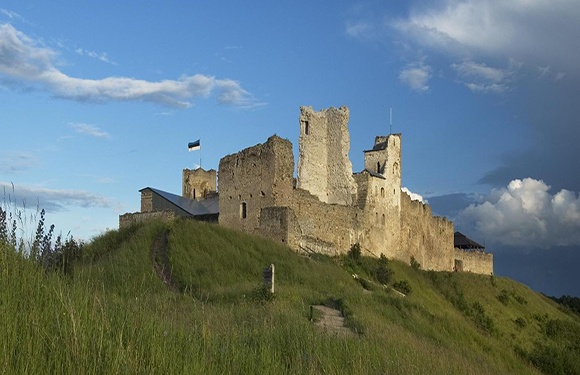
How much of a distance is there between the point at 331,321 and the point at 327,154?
22.2m

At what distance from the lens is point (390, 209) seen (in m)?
37.8

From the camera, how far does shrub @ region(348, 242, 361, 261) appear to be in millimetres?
31828

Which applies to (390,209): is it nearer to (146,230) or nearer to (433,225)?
(433,225)

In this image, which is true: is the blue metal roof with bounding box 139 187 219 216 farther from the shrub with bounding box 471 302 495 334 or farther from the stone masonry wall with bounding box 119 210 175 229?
the shrub with bounding box 471 302 495 334

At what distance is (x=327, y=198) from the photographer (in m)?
36.3

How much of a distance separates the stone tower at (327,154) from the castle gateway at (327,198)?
57mm

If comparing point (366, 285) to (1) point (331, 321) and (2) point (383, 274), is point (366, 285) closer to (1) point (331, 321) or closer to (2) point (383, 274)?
(2) point (383, 274)

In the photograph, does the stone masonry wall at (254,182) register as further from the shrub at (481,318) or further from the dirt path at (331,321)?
the dirt path at (331,321)

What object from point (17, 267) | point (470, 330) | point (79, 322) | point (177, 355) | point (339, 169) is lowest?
point (470, 330)

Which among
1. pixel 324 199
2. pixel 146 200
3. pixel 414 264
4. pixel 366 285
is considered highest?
pixel 324 199

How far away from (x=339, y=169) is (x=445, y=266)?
57.7 feet

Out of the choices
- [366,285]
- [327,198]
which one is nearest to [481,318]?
[366,285]

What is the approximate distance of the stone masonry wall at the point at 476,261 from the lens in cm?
5396

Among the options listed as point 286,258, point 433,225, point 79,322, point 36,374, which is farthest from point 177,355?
point 433,225
